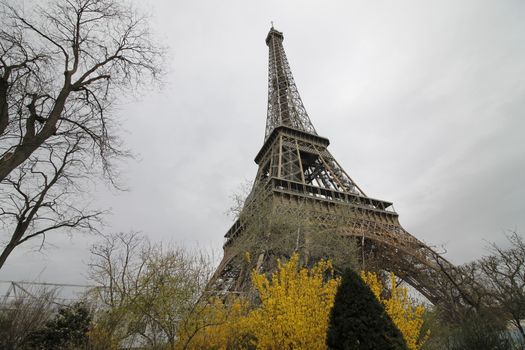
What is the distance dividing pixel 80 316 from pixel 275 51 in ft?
162

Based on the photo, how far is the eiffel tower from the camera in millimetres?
19625

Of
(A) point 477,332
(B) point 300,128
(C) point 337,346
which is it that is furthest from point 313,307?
(B) point 300,128

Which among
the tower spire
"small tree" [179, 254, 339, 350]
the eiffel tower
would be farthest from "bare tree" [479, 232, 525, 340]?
the tower spire

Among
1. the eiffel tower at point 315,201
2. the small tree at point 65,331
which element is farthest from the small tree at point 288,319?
the small tree at point 65,331

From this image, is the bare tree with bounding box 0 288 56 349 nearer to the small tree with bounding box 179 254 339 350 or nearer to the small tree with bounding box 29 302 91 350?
the small tree with bounding box 29 302 91 350

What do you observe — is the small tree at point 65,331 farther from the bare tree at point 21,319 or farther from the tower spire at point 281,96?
the tower spire at point 281,96

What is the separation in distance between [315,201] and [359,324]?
2194 centimetres

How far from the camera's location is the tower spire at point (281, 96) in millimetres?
41000

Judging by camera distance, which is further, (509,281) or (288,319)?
(509,281)

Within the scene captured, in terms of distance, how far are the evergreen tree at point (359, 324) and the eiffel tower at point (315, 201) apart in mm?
5649

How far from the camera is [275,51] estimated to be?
169 feet

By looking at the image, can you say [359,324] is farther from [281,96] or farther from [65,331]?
[281,96]

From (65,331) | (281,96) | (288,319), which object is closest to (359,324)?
(288,319)

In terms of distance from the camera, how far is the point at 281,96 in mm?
45688
